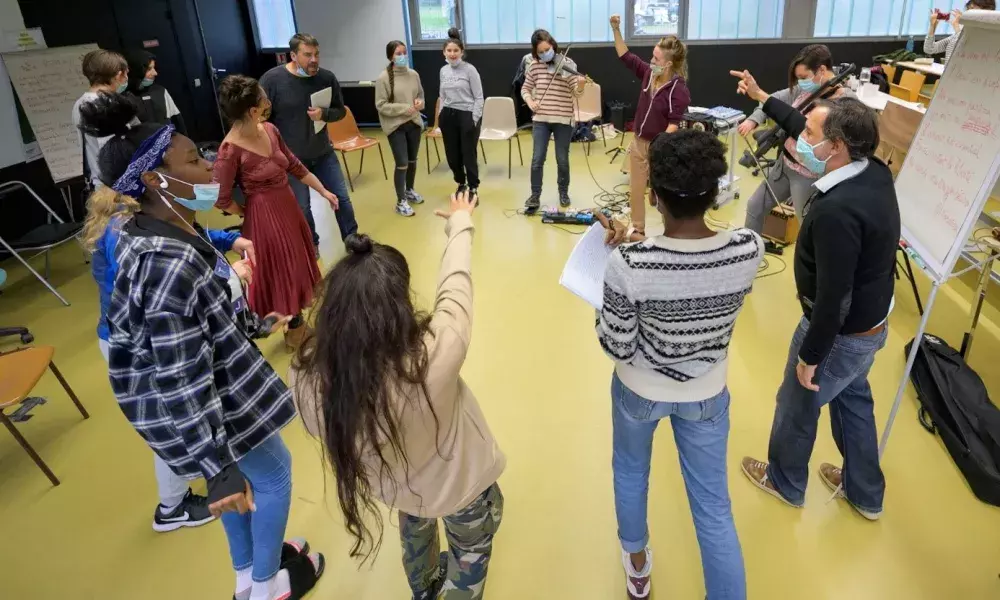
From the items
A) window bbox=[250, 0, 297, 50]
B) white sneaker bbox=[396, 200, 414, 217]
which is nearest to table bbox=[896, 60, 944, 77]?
white sneaker bbox=[396, 200, 414, 217]

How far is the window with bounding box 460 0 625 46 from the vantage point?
751 centimetres

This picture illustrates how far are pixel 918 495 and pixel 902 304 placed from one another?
1671 mm

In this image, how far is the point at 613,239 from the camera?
1.83m

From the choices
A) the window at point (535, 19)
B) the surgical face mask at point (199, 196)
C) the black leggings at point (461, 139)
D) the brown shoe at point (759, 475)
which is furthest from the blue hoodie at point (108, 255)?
the window at point (535, 19)

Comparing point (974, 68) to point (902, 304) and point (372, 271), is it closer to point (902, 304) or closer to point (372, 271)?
point (902, 304)

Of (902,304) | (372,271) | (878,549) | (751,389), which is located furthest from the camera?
(902,304)

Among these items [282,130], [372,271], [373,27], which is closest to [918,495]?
[372,271]

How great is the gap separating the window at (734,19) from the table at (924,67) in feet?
5.94

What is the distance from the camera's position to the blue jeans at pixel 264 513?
184 centimetres

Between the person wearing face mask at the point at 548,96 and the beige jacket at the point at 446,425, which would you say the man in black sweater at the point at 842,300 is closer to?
the beige jacket at the point at 446,425

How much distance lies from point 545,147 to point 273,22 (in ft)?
16.4

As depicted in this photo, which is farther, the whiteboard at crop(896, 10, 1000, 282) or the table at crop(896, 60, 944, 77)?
the table at crop(896, 60, 944, 77)

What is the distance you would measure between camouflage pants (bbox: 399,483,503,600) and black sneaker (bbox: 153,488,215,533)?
3.91 feet

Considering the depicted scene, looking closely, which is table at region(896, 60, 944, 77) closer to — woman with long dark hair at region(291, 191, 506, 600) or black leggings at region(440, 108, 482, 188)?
black leggings at region(440, 108, 482, 188)
